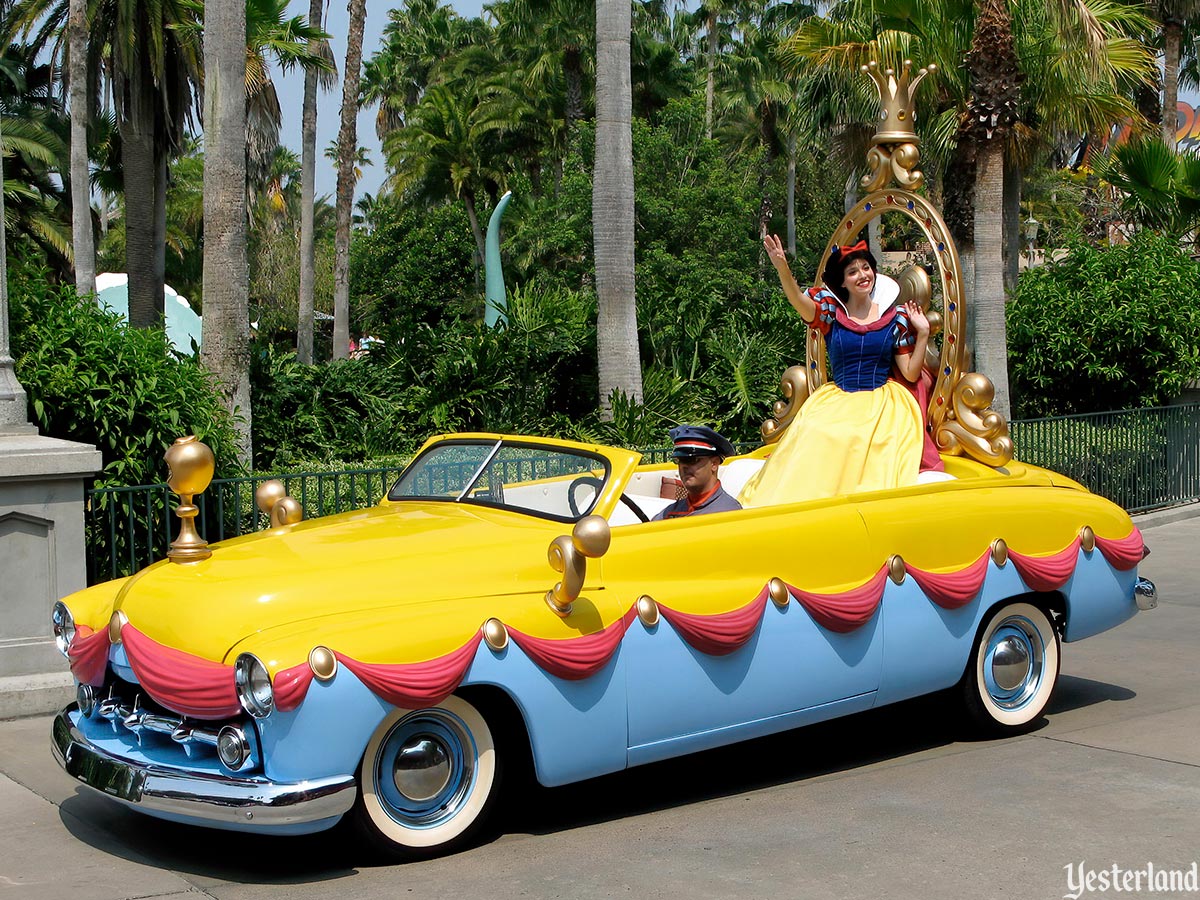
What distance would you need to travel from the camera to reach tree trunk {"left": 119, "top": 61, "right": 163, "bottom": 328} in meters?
23.4

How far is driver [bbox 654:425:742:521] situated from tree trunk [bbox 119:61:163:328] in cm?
1892

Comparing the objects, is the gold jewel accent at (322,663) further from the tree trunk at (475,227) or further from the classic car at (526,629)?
the tree trunk at (475,227)

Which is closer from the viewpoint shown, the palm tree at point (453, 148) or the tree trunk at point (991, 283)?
the tree trunk at point (991, 283)

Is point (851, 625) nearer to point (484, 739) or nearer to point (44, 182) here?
point (484, 739)

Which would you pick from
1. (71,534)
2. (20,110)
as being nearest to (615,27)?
(71,534)

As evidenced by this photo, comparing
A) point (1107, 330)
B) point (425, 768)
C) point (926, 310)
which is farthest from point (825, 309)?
point (1107, 330)

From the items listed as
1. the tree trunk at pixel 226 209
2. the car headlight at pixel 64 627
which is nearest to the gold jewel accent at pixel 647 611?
the car headlight at pixel 64 627

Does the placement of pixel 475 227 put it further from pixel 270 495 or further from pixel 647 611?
pixel 647 611

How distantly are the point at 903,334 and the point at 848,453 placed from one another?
0.91 meters

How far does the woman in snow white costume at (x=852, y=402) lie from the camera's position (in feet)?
22.8

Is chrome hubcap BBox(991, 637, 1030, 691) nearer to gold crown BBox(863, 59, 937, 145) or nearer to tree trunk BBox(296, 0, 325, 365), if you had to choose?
gold crown BBox(863, 59, 937, 145)

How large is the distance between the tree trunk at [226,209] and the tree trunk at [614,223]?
3.83m

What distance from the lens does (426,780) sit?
16.2 ft

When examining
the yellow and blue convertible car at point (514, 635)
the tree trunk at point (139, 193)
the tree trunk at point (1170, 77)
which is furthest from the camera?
the tree trunk at point (1170, 77)
